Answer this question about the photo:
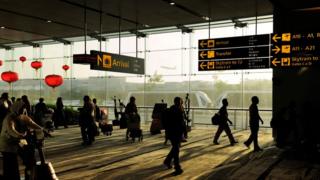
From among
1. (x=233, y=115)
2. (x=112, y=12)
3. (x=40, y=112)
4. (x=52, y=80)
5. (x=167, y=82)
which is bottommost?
(x=233, y=115)

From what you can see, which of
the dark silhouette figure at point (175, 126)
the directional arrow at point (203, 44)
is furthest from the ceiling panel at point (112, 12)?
the dark silhouette figure at point (175, 126)

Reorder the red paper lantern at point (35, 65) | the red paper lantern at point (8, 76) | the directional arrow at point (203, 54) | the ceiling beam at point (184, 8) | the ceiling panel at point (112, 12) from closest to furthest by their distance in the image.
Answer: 1. the directional arrow at point (203, 54)
2. the ceiling beam at point (184, 8)
3. the ceiling panel at point (112, 12)
4. the red paper lantern at point (8, 76)
5. the red paper lantern at point (35, 65)

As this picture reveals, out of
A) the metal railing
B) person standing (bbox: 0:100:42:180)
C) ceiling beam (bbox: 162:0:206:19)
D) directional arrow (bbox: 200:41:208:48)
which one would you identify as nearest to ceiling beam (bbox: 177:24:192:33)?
ceiling beam (bbox: 162:0:206:19)

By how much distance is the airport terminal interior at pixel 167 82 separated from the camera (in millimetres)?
8398

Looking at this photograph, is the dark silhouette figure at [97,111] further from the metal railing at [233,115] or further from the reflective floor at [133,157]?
the metal railing at [233,115]

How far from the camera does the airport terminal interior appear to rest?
840 cm

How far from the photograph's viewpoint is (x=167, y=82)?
19.8 metres

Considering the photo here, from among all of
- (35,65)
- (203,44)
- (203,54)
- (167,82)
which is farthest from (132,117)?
(167,82)

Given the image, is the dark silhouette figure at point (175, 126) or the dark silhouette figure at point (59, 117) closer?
the dark silhouette figure at point (175, 126)

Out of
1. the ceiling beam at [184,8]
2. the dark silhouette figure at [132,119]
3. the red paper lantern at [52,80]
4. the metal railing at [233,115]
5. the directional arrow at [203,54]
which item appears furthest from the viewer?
the metal railing at [233,115]

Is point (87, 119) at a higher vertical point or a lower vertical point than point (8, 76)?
lower

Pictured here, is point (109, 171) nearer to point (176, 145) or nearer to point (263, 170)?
point (176, 145)

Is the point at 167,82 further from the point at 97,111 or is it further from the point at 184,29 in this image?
the point at 97,111

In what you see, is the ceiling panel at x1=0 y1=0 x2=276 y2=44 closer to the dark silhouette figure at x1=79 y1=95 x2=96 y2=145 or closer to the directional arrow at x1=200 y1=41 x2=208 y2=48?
the directional arrow at x1=200 y1=41 x2=208 y2=48
